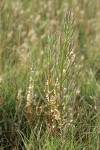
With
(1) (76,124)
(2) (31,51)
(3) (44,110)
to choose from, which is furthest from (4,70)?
(1) (76,124)

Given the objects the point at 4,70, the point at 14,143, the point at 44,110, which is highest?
the point at 4,70

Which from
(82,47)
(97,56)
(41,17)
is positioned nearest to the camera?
(97,56)

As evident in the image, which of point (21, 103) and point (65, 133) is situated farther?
point (21, 103)

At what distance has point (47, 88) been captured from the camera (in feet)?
8.36

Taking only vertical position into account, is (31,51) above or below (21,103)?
above

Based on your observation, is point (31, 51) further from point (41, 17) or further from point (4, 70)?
point (41, 17)

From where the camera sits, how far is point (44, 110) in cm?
284

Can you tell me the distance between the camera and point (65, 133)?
2393 mm

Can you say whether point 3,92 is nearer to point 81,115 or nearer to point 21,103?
point 21,103

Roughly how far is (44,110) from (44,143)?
0.35 metres

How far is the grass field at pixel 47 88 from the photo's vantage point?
7.98 feet

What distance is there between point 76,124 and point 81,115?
0.08 m

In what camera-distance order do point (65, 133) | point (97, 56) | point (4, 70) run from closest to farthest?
point (65, 133) → point (4, 70) → point (97, 56)

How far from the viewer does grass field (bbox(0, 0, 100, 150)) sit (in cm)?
243
